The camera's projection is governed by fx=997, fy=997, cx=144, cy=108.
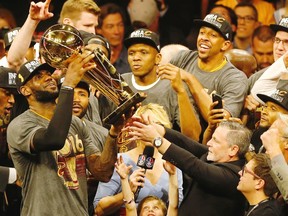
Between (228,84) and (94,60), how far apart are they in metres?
1.91

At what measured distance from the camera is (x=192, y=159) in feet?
22.3

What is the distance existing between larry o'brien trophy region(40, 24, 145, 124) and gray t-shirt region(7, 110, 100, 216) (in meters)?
0.45

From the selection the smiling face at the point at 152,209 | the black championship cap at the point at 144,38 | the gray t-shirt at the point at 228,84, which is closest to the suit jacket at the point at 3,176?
the smiling face at the point at 152,209

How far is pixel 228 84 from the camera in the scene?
8156 millimetres

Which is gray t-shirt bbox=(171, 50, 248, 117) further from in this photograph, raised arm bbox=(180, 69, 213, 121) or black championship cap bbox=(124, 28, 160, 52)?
black championship cap bbox=(124, 28, 160, 52)

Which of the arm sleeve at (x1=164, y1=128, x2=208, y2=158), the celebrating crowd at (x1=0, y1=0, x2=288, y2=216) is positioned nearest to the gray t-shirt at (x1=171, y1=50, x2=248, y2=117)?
the celebrating crowd at (x1=0, y1=0, x2=288, y2=216)

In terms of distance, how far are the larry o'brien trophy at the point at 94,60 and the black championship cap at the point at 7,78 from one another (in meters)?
1.37

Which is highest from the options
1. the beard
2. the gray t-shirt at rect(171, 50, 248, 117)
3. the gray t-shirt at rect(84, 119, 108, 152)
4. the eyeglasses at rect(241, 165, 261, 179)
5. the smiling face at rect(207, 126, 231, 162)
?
the beard

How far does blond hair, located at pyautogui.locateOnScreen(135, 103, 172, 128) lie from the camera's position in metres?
7.68

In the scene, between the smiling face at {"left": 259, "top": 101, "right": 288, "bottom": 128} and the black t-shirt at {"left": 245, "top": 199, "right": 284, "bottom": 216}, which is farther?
the smiling face at {"left": 259, "top": 101, "right": 288, "bottom": 128}

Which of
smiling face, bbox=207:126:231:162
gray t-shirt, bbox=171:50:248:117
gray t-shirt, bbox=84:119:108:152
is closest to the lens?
smiling face, bbox=207:126:231:162

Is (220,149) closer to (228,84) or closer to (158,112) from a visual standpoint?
(158,112)

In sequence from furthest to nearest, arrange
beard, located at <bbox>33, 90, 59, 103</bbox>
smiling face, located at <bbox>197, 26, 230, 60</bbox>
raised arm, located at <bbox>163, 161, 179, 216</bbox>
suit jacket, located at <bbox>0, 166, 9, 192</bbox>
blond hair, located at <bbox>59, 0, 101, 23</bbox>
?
blond hair, located at <bbox>59, 0, 101, 23</bbox> → smiling face, located at <bbox>197, 26, 230, 60</bbox> → suit jacket, located at <bbox>0, 166, 9, 192</bbox> → raised arm, located at <bbox>163, 161, 179, 216</bbox> → beard, located at <bbox>33, 90, 59, 103</bbox>

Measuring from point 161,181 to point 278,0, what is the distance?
14.4 ft
